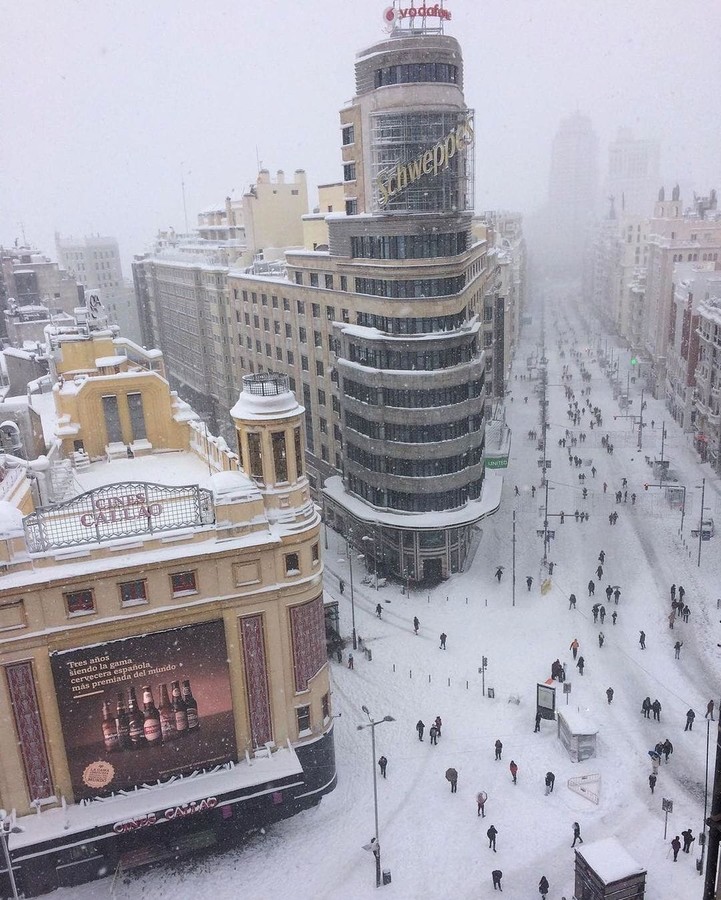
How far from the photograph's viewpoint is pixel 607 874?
27.2 m

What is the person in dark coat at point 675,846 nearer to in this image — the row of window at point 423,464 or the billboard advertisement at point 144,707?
the billboard advertisement at point 144,707

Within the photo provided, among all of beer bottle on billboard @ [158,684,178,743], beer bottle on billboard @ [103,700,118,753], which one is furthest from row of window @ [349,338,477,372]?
beer bottle on billboard @ [103,700,118,753]

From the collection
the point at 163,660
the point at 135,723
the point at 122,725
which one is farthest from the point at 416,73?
the point at 122,725

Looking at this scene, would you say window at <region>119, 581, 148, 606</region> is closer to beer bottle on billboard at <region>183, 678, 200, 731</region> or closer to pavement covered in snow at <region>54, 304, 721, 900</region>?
beer bottle on billboard at <region>183, 678, 200, 731</region>

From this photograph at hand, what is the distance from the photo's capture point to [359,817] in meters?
33.7

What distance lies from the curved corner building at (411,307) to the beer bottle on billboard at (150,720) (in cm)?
2567

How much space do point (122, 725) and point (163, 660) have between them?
3.03 m

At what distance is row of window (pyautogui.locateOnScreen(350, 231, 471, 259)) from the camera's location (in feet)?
169

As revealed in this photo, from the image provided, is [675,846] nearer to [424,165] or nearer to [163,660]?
[163,660]

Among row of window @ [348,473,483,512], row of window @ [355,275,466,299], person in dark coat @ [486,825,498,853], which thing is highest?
row of window @ [355,275,466,299]

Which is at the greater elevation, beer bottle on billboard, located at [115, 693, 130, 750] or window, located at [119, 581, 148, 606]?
Answer: window, located at [119, 581, 148, 606]

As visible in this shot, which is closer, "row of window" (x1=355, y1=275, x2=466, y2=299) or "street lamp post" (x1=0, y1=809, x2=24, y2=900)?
"street lamp post" (x1=0, y1=809, x2=24, y2=900)

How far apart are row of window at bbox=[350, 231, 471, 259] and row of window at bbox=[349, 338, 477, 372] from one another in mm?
6365

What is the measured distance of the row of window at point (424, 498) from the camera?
54594 millimetres
